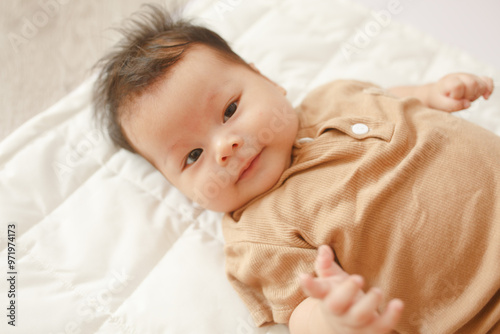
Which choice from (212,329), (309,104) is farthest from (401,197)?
(212,329)

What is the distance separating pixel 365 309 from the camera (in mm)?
546

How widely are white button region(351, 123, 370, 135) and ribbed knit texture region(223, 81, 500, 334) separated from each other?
10 mm

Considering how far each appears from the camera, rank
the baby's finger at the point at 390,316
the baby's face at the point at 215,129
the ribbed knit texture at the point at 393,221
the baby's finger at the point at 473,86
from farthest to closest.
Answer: the baby's finger at the point at 473,86 → the baby's face at the point at 215,129 → the ribbed knit texture at the point at 393,221 → the baby's finger at the point at 390,316

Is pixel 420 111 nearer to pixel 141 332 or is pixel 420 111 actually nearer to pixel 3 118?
pixel 141 332

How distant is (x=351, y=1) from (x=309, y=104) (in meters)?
0.58

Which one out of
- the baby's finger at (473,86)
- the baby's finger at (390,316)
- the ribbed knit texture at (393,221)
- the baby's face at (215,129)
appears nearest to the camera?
the baby's finger at (390,316)

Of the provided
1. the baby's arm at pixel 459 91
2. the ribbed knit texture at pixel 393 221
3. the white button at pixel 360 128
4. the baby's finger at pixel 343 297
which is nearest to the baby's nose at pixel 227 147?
the ribbed knit texture at pixel 393 221

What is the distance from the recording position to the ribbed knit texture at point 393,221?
2.51 feet

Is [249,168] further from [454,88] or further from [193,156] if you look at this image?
[454,88]

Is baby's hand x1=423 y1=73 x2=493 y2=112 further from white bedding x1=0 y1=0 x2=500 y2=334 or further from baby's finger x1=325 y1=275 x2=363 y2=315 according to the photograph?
baby's finger x1=325 y1=275 x2=363 y2=315

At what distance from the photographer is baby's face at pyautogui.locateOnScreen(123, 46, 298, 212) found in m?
0.87

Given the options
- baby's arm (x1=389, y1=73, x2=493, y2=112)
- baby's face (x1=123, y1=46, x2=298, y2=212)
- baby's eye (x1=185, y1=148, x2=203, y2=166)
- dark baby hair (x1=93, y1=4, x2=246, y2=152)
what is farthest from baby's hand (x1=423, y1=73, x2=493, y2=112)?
baby's eye (x1=185, y1=148, x2=203, y2=166)

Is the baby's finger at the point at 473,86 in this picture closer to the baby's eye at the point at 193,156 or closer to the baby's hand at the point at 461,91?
the baby's hand at the point at 461,91

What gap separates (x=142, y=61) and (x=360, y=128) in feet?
1.63
